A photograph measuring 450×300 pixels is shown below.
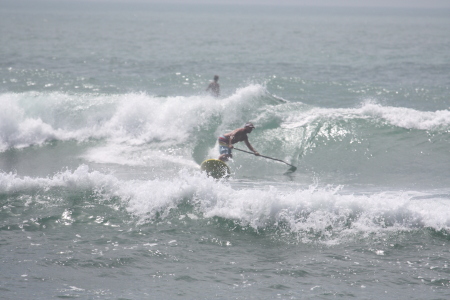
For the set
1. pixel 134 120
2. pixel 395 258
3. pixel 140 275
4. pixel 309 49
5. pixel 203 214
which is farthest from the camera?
pixel 309 49

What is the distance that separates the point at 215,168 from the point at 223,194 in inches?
56.4

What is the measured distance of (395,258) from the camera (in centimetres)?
692

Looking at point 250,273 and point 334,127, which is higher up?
point 334,127

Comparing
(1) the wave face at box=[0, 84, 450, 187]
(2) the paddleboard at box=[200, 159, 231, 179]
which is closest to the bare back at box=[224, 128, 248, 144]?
(2) the paddleboard at box=[200, 159, 231, 179]

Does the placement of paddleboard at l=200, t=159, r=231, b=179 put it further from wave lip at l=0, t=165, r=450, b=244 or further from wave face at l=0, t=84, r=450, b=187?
wave face at l=0, t=84, r=450, b=187

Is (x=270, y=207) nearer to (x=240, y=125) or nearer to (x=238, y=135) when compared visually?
(x=238, y=135)

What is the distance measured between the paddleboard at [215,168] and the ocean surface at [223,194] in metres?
0.34

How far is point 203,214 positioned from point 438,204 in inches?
162

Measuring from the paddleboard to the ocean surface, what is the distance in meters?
0.34

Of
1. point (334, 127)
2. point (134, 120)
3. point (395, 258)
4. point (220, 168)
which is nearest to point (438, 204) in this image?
point (395, 258)

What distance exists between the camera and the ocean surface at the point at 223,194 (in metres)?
6.38

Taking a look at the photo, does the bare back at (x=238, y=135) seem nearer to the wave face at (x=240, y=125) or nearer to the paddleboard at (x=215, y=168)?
the paddleboard at (x=215, y=168)

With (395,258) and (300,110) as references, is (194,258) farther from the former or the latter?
(300,110)

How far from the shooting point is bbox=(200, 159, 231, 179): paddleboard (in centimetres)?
990
